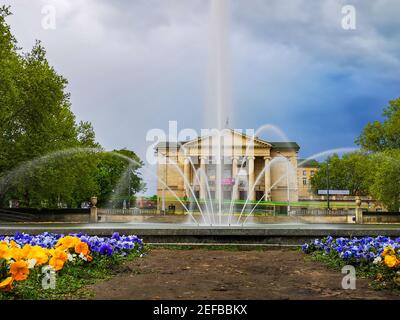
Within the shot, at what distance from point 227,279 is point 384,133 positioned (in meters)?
52.1

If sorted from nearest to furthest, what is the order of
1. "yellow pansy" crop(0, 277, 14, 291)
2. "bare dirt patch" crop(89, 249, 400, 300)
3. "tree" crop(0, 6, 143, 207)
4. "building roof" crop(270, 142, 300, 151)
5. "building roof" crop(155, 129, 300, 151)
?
Answer: "yellow pansy" crop(0, 277, 14, 291) < "bare dirt patch" crop(89, 249, 400, 300) < "tree" crop(0, 6, 143, 207) < "building roof" crop(155, 129, 300, 151) < "building roof" crop(270, 142, 300, 151)

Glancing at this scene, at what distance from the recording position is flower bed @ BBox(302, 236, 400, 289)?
705 centimetres

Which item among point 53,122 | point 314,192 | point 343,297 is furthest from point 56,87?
point 314,192

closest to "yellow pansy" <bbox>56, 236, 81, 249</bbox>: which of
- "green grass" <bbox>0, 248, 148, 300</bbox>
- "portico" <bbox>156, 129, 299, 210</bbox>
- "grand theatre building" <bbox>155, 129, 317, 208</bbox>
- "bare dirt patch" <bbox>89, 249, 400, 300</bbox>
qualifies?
"green grass" <bbox>0, 248, 148, 300</bbox>

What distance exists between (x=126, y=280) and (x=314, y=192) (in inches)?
3538

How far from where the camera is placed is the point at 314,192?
94.5m

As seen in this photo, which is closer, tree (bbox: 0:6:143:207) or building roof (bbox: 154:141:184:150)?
tree (bbox: 0:6:143:207)

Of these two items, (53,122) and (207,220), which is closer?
(207,220)

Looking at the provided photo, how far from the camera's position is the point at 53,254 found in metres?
6.71

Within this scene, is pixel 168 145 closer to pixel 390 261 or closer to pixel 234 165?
pixel 234 165

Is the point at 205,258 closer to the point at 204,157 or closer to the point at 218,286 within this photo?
the point at 218,286

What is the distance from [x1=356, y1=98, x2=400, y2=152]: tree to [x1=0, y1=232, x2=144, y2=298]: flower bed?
4612 centimetres

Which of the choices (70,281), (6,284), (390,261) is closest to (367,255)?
(390,261)

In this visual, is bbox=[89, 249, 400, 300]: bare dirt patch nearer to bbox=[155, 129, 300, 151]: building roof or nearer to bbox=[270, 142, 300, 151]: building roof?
bbox=[155, 129, 300, 151]: building roof
